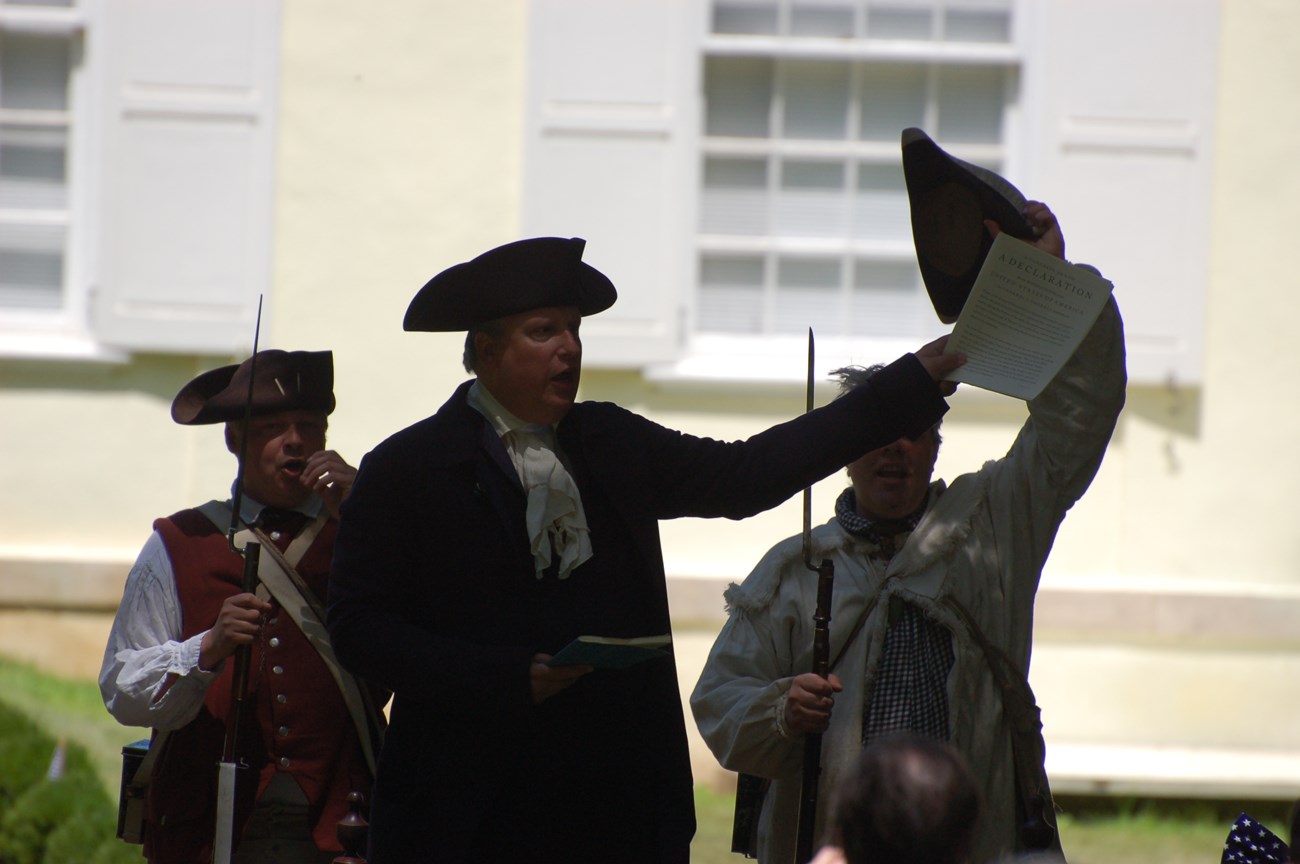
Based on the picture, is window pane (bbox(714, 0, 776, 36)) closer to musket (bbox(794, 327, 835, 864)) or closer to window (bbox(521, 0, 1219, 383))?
window (bbox(521, 0, 1219, 383))

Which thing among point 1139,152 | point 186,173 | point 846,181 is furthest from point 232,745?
point 1139,152

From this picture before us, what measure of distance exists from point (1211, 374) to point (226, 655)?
16.9ft

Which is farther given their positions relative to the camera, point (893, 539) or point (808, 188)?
point (808, 188)

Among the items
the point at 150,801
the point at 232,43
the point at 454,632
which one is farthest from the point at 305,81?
the point at 454,632

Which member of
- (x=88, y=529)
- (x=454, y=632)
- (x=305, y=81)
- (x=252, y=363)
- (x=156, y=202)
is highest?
(x=305, y=81)

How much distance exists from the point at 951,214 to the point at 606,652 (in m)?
1.17

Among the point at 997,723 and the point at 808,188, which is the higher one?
the point at 808,188

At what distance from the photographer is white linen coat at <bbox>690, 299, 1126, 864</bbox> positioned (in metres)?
3.24

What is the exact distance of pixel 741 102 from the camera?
7.71 m

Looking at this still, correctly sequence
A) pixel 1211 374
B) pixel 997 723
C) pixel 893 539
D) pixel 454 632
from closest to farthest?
pixel 454 632 → pixel 997 723 → pixel 893 539 → pixel 1211 374

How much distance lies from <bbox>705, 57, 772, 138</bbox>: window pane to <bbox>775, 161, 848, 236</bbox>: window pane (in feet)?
0.85

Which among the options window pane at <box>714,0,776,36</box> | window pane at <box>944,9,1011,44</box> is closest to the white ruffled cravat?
window pane at <box>714,0,776,36</box>

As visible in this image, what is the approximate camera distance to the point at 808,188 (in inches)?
305

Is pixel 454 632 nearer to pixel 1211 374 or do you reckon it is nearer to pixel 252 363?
pixel 252 363
